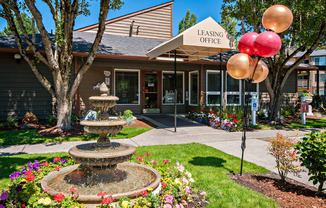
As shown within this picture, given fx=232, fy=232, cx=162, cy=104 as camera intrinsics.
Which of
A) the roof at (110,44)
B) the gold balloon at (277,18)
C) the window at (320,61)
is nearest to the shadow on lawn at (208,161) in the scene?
the gold balloon at (277,18)

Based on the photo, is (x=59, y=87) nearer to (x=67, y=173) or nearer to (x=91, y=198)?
(x=67, y=173)

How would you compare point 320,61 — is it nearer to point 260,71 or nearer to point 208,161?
point 260,71

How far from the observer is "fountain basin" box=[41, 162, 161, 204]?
2.89m

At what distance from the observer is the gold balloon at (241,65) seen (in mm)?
4098

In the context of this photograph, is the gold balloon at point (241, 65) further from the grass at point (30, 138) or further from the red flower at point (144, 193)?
the grass at point (30, 138)

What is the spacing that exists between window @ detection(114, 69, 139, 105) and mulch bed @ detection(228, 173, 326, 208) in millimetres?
8982

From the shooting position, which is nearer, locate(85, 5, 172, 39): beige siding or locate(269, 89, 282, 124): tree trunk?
locate(269, 89, 282, 124): tree trunk

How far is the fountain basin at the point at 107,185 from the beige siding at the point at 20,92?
7424 millimetres

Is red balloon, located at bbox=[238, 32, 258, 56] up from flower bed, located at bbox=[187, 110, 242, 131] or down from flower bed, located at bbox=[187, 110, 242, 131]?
up

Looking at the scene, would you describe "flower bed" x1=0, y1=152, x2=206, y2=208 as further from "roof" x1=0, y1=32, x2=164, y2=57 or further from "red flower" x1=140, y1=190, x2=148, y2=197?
"roof" x1=0, y1=32, x2=164, y2=57

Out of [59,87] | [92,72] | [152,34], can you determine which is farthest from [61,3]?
[152,34]

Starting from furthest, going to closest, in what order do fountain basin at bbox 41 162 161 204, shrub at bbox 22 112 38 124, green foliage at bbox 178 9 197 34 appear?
1. green foliage at bbox 178 9 197 34
2. shrub at bbox 22 112 38 124
3. fountain basin at bbox 41 162 161 204

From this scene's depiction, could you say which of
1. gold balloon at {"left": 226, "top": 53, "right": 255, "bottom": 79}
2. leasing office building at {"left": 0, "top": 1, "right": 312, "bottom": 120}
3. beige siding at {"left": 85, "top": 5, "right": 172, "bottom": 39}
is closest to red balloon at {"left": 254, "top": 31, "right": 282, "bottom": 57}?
gold balloon at {"left": 226, "top": 53, "right": 255, "bottom": 79}

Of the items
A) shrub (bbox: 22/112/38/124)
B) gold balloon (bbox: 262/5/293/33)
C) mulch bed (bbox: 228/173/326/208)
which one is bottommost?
mulch bed (bbox: 228/173/326/208)
